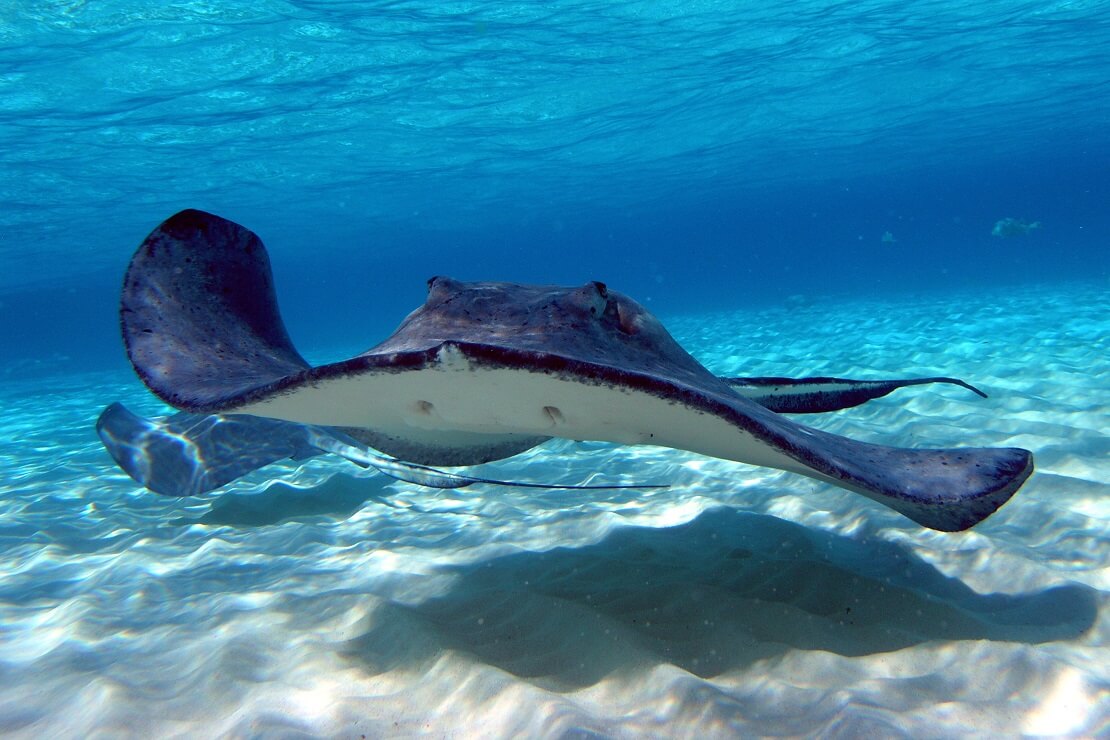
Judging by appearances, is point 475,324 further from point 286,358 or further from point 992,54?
point 992,54

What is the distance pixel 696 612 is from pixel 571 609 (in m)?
0.59

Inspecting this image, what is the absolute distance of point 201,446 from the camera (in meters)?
5.86

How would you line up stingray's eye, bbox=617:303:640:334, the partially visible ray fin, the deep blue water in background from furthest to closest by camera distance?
the deep blue water in background
the partially visible ray fin
stingray's eye, bbox=617:303:640:334

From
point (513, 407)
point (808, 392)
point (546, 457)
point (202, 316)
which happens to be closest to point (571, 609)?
point (513, 407)

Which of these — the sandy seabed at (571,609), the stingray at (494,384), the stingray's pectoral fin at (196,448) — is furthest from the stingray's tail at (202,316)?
the stingray's pectoral fin at (196,448)

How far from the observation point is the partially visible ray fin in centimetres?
552

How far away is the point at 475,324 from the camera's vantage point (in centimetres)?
276

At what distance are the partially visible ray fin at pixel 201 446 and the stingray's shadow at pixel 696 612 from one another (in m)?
Answer: 2.45

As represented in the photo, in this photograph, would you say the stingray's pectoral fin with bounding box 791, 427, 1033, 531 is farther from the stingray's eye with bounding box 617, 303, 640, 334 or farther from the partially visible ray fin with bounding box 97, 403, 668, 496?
the partially visible ray fin with bounding box 97, 403, 668, 496

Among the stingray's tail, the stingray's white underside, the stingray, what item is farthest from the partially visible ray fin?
the stingray's white underside

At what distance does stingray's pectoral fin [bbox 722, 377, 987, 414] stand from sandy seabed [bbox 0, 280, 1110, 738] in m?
0.77

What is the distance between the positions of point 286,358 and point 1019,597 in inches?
154

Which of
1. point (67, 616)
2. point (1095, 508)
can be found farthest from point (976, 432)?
point (67, 616)

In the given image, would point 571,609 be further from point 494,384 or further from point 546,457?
point 546,457
